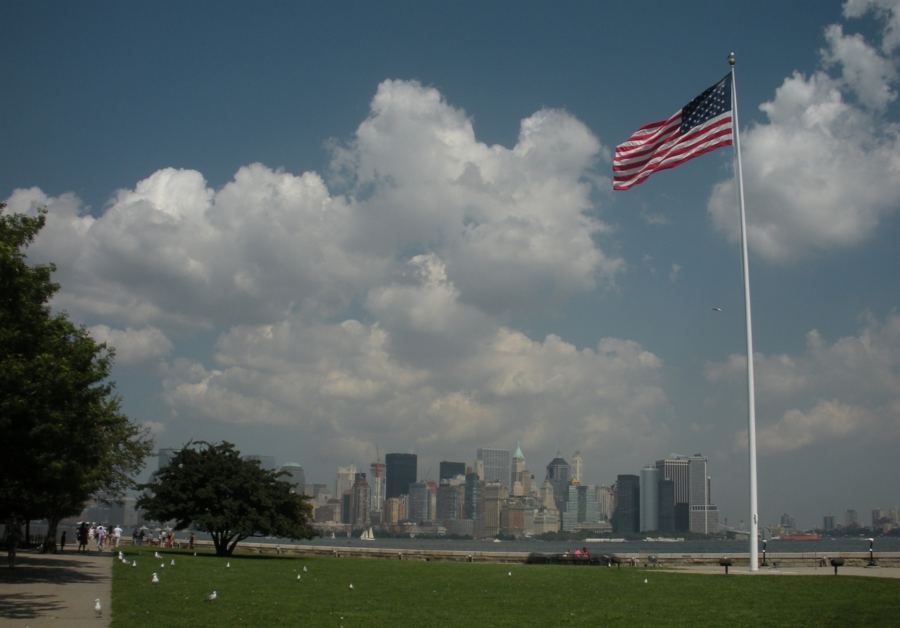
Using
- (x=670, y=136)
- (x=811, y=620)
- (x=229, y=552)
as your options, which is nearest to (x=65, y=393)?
(x=811, y=620)

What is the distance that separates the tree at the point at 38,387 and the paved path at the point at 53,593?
2414 millimetres

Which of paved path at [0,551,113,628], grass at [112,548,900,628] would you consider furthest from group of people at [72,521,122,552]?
Result: grass at [112,548,900,628]

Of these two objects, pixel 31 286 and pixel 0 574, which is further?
pixel 0 574

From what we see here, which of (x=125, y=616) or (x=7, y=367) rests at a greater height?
(x=7, y=367)

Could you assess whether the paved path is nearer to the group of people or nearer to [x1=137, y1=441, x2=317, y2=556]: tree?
[x1=137, y1=441, x2=317, y2=556]: tree

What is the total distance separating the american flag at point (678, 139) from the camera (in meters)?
26.0

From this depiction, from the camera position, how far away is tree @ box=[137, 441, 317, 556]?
36750 mm

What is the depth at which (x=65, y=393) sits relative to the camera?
19.8 meters

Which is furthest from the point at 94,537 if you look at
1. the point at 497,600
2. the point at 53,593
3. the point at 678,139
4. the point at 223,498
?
the point at 678,139

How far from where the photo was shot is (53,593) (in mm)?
18188

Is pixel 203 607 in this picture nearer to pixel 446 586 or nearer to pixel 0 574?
pixel 446 586

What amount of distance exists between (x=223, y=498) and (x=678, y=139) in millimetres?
26384

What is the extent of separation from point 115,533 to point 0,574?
3364 cm

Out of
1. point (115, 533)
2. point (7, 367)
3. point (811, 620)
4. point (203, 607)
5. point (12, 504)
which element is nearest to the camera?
point (811, 620)
